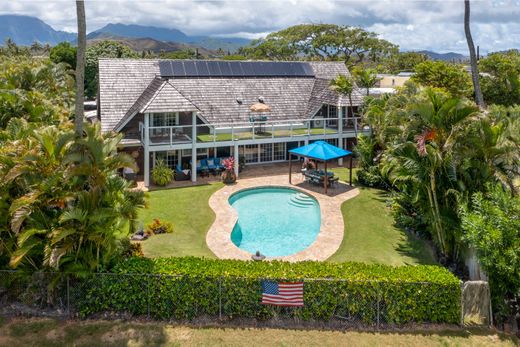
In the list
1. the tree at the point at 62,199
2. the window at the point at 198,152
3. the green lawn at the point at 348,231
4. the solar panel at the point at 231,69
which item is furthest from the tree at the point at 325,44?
the tree at the point at 62,199

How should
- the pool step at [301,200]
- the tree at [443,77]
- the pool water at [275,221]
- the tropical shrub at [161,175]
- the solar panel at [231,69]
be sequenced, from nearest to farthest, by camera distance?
the pool water at [275,221] < the pool step at [301,200] < the tropical shrub at [161,175] < the solar panel at [231,69] < the tree at [443,77]

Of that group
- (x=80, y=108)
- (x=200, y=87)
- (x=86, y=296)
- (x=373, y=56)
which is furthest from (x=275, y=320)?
(x=373, y=56)

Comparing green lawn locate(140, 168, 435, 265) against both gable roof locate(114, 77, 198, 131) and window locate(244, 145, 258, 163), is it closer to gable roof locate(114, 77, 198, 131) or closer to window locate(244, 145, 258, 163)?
gable roof locate(114, 77, 198, 131)

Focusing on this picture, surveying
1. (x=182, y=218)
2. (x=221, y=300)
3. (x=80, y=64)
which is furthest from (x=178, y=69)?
(x=221, y=300)

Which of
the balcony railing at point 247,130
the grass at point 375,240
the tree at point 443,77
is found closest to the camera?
the grass at point 375,240

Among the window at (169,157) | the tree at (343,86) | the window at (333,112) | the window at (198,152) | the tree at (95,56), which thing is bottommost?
the window at (169,157)

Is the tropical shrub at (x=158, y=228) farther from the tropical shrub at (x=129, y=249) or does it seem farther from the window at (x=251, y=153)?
the window at (x=251, y=153)

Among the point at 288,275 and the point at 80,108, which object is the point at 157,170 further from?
the point at 288,275
